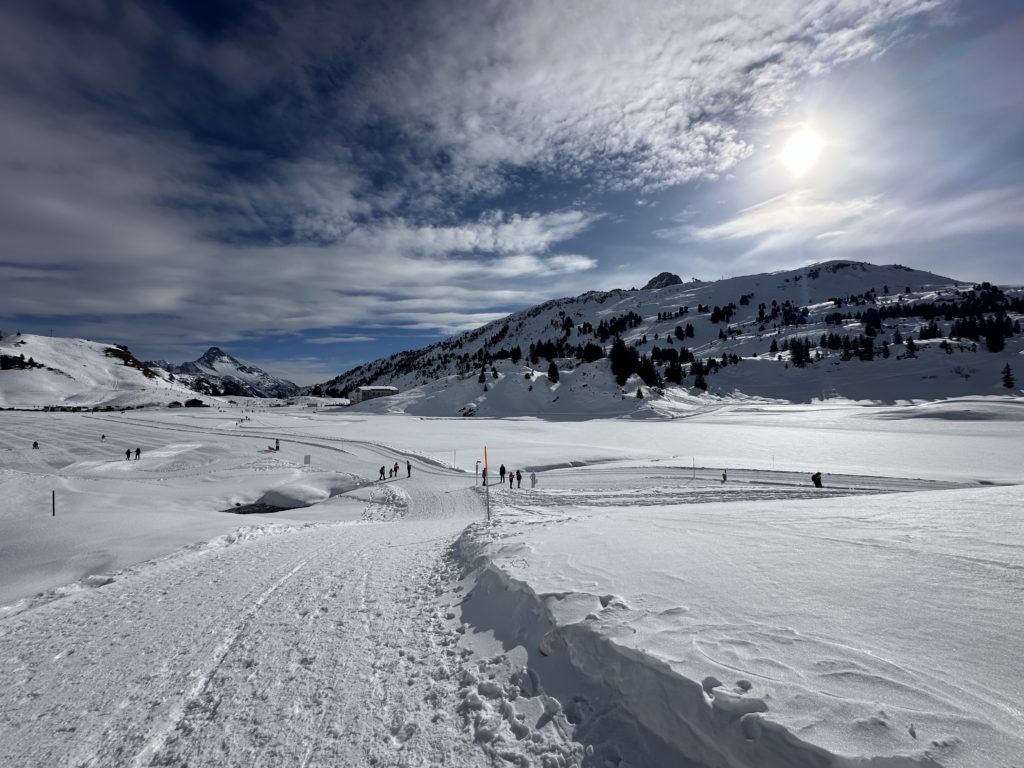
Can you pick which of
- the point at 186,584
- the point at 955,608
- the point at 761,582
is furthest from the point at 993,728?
the point at 186,584

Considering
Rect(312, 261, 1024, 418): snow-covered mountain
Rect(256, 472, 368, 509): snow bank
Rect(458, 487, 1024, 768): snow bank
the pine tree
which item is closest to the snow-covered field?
Rect(458, 487, 1024, 768): snow bank

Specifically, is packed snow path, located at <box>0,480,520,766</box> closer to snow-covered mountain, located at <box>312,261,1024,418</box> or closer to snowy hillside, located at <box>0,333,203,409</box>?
snow-covered mountain, located at <box>312,261,1024,418</box>

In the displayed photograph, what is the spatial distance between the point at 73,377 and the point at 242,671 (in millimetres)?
197514

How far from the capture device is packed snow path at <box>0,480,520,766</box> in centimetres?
479

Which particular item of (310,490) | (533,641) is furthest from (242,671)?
(310,490)

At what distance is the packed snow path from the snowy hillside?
142573 millimetres

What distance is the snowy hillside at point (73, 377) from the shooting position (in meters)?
123

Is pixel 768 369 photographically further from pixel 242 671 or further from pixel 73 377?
pixel 73 377

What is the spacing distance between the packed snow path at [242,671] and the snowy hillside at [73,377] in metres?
143

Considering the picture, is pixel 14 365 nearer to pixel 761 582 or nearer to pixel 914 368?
pixel 761 582

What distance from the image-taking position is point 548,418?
78562 mm

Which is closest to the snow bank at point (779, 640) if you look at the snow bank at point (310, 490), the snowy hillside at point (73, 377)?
the snow bank at point (310, 490)

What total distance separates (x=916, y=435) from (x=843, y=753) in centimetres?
5923

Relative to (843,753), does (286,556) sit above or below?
below
